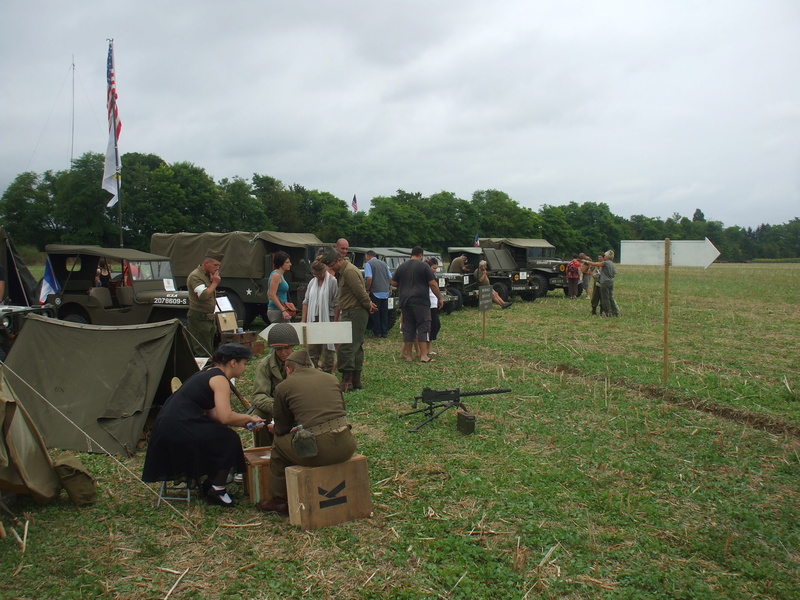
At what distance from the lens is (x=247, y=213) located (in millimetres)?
55219

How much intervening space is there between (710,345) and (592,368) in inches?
147

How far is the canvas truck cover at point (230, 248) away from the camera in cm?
1462

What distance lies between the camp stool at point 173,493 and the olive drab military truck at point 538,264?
1905 cm

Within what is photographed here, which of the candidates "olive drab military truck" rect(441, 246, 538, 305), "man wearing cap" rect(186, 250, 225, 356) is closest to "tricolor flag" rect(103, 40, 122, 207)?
"olive drab military truck" rect(441, 246, 538, 305)

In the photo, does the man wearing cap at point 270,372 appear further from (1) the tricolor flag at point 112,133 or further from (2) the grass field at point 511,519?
(1) the tricolor flag at point 112,133

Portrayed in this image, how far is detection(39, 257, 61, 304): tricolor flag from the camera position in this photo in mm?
11625

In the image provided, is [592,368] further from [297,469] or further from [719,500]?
[297,469]

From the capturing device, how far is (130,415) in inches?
238

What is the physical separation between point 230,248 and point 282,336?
33.6 ft

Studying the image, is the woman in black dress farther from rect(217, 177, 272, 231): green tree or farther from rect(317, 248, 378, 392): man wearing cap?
rect(217, 177, 272, 231): green tree

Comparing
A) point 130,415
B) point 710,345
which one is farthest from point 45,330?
point 710,345

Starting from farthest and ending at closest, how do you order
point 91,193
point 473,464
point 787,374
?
point 91,193 < point 787,374 < point 473,464

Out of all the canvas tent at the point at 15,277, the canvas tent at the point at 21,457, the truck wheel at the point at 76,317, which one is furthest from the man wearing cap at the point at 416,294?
the canvas tent at the point at 15,277

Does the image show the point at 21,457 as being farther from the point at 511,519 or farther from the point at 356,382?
the point at 356,382
